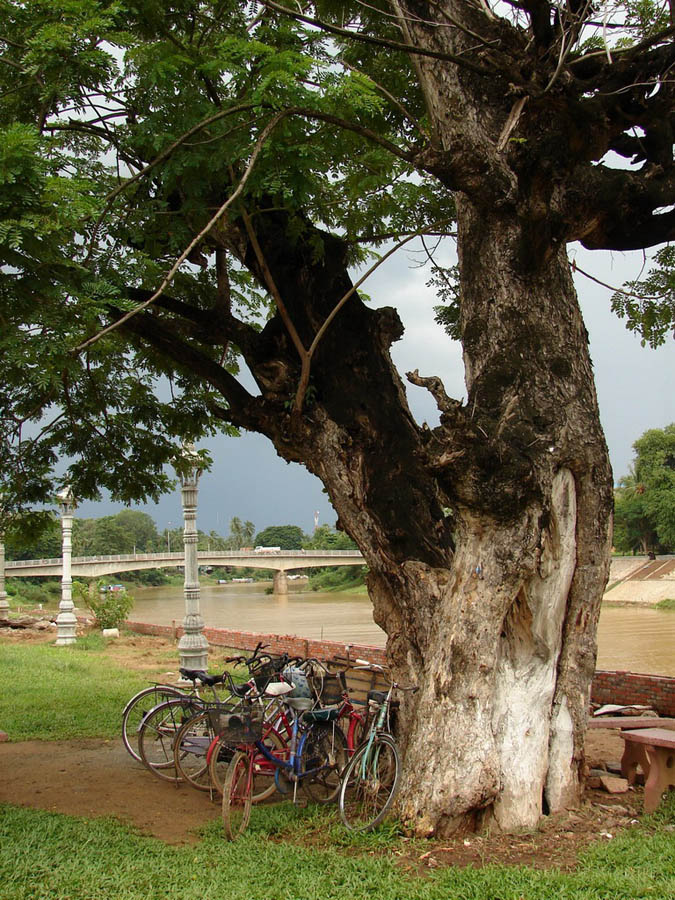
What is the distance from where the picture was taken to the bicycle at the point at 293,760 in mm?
5148

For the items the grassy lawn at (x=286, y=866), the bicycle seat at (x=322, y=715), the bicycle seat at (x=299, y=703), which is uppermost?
the bicycle seat at (x=299, y=703)

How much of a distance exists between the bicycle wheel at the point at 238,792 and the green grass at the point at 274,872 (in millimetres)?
89

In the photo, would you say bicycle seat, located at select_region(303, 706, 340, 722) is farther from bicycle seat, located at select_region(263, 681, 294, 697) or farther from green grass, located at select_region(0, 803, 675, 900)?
green grass, located at select_region(0, 803, 675, 900)

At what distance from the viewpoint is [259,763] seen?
17.9ft

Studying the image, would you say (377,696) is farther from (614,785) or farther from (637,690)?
(637,690)

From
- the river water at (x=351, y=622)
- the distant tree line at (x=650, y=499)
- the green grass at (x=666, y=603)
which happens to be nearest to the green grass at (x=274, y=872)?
the river water at (x=351, y=622)

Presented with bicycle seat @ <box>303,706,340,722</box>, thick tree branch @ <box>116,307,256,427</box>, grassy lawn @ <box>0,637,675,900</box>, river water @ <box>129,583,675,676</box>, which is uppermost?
thick tree branch @ <box>116,307,256,427</box>

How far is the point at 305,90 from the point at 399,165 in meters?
1.46

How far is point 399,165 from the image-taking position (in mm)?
7043

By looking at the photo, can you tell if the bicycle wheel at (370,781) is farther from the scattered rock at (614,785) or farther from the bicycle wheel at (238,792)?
the scattered rock at (614,785)

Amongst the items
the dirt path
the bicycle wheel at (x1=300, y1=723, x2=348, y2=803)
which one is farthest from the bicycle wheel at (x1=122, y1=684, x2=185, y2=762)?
the bicycle wheel at (x1=300, y1=723, x2=348, y2=803)

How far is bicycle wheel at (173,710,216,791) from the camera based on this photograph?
20.1ft

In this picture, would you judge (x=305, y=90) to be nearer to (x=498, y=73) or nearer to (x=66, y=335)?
(x=498, y=73)

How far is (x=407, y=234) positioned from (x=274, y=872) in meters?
5.41
